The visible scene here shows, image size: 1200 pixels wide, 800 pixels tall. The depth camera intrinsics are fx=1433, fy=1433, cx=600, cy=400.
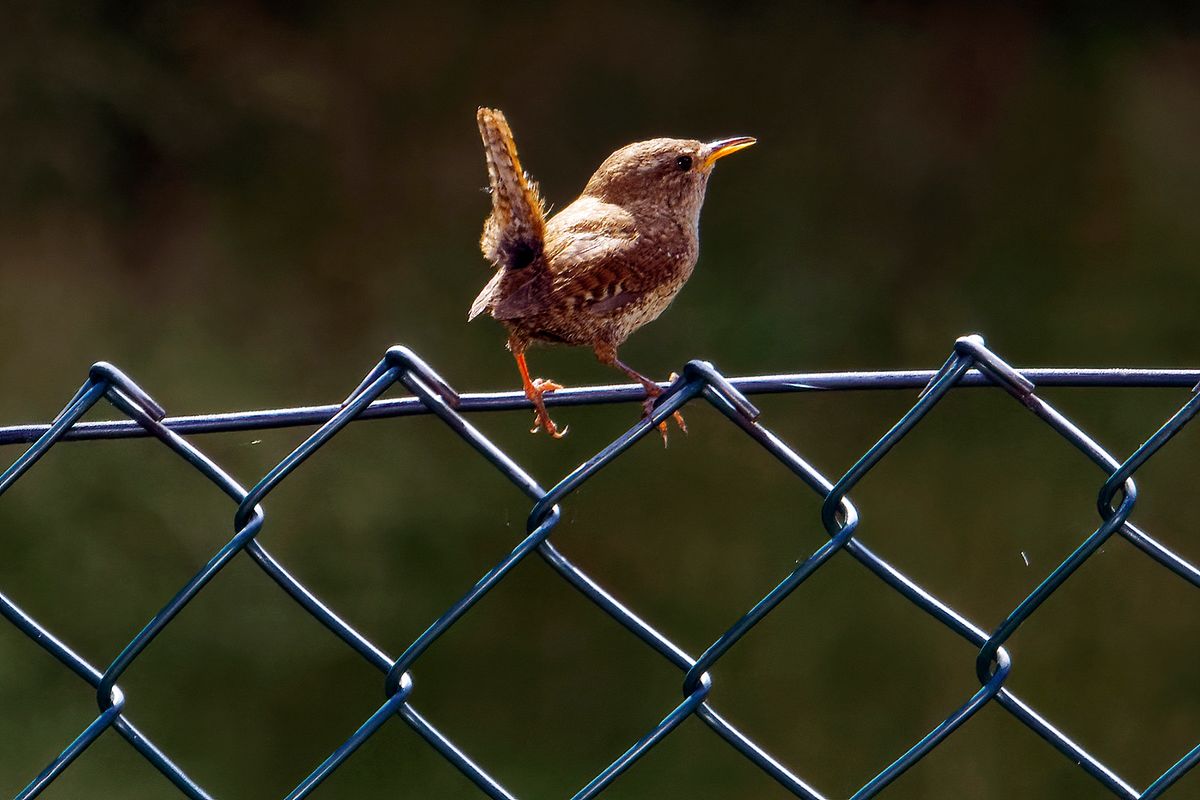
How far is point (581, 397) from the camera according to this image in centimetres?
127

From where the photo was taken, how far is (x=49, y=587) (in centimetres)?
385

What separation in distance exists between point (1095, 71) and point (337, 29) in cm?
259

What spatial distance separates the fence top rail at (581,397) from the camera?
123cm

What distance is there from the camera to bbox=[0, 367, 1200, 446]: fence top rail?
4.04 ft

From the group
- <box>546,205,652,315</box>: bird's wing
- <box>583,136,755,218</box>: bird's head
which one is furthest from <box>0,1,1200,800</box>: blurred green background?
<box>546,205,652,315</box>: bird's wing

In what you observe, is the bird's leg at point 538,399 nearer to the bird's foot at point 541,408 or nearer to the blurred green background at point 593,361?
the bird's foot at point 541,408

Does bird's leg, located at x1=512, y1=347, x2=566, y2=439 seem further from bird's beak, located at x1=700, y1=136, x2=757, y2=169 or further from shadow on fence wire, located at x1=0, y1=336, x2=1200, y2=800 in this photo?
bird's beak, located at x1=700, y1=136, x2=757, y2=169

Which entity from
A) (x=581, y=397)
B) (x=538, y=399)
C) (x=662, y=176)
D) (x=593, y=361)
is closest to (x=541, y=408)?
(x=581, y=397)

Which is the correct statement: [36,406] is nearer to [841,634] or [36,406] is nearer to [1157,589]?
[841,634]

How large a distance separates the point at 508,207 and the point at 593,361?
7.28 ft

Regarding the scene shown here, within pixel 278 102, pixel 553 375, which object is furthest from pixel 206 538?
pixel 278 102

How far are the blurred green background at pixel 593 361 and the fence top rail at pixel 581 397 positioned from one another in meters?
2.35

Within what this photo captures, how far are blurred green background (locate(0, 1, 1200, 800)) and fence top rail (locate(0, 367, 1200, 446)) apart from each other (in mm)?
2352

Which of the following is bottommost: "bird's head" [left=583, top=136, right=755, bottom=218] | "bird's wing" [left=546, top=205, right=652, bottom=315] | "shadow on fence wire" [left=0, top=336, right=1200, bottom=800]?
"shadow on fence wire" [left=0, top=336, right=1200, bottom=800]
